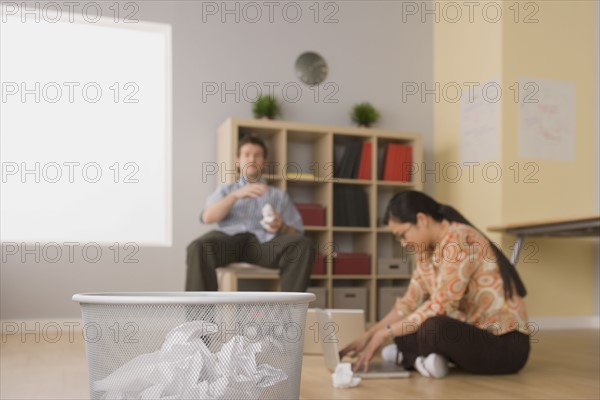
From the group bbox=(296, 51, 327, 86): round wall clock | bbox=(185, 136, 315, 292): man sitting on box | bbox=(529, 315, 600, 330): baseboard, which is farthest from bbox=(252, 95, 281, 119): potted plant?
A: bbox=(529, 315, 600, 330): baseboard

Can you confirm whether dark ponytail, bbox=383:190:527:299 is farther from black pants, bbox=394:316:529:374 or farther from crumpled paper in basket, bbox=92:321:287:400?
crumpled paper in basket, bbox=92:321:287:400

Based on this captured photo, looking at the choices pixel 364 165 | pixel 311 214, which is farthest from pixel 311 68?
pixel 311 214

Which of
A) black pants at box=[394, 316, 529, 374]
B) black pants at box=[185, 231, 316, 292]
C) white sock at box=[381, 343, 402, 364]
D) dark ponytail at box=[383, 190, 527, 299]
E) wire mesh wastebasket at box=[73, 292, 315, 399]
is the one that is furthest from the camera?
black pants at box=[185, 231, 316, 292]

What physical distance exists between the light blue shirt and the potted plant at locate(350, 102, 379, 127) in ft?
→ 3.79

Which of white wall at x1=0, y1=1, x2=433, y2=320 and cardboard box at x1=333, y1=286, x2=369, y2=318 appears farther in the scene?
cardboard box at x1=333, y1=286, x2=369, y2=318

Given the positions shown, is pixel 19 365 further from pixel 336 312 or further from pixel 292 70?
pixel 292 70

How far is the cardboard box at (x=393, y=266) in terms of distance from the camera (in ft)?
15.2

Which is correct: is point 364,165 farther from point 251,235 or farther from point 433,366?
point 433,366

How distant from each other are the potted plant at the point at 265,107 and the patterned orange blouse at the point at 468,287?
215 centimetres

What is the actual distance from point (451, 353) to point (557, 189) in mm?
2525

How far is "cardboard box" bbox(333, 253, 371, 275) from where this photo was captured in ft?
14.7

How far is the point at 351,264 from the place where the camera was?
4531 mm

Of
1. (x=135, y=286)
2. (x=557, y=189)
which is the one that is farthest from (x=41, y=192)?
(x=557, y=189)

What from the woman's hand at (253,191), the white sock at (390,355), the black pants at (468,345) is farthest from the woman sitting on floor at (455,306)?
the woman's hand at (253,191)
